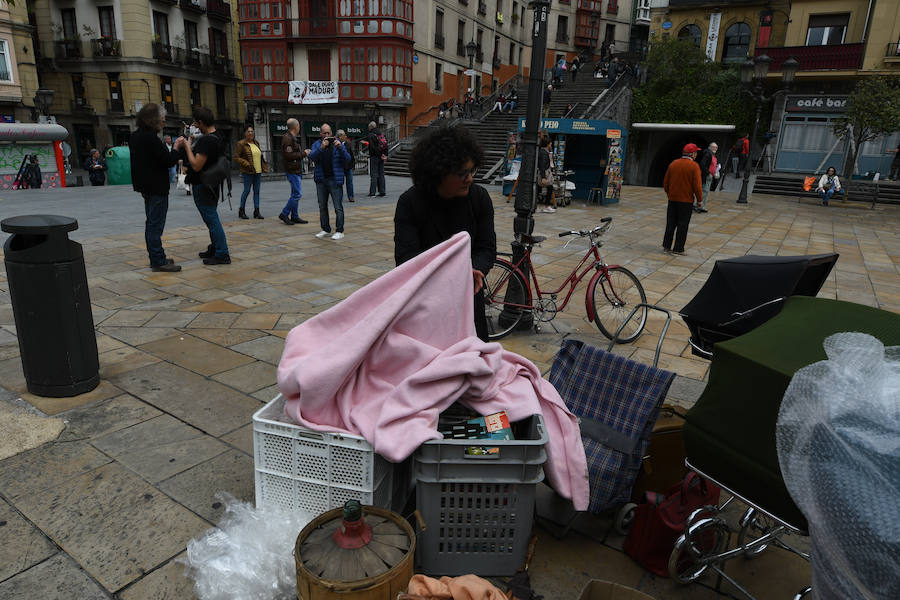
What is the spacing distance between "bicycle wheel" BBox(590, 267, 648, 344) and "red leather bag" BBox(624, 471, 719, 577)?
2893mm

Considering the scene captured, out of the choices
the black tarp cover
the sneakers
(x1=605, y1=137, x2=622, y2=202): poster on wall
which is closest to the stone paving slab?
the black tarp cover

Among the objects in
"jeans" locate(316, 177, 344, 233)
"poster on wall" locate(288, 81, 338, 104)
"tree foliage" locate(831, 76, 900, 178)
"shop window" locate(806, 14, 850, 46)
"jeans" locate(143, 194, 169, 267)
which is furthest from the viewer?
"poster on wall" locate(288, 81, 338, 104)

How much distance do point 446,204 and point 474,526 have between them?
1752mm

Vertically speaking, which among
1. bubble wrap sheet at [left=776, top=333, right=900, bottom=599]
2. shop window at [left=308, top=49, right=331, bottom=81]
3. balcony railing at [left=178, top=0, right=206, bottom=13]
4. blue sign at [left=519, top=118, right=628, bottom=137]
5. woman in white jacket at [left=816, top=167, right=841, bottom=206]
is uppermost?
balcony railing at [left=178, top=0, right=206, bottom=13]

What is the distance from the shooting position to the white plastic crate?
87.2 inches

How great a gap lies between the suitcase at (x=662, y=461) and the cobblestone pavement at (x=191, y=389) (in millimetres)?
260

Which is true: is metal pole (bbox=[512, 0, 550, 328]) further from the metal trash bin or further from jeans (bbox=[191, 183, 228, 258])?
jeans (bbox=[191, 183, 228, 258])

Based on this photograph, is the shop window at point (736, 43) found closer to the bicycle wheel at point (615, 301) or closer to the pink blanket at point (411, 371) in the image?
the bicycle wheel at point (615, 301)

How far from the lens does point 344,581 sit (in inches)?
71.4

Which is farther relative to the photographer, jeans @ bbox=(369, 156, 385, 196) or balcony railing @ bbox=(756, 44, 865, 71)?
balcony railing @ bbox=(756, 44, 865, 71)

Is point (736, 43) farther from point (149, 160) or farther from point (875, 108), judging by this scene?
point (149, 160)

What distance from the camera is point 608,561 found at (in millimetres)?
2484

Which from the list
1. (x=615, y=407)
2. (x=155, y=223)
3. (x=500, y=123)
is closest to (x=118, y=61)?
(x=500, y=123)

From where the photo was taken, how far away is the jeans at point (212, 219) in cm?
693
